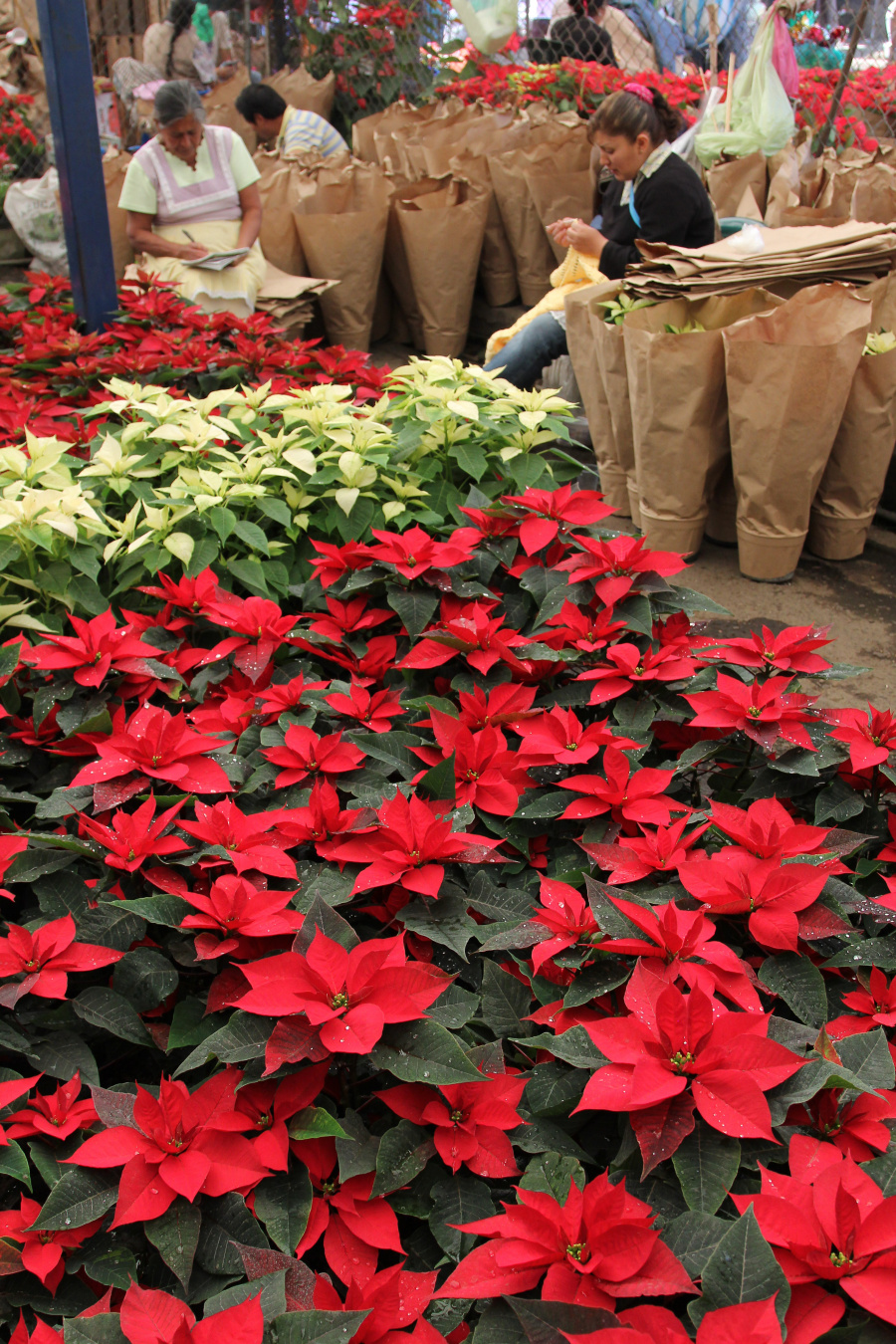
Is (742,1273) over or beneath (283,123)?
beneath

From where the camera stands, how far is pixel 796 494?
9.66 ft

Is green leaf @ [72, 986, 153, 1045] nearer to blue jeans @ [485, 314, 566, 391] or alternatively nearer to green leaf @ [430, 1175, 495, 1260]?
green leaf @ [430, 1175, 495, 1260]

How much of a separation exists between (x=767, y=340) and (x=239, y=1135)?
103 inches

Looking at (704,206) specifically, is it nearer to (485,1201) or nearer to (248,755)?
(248,755)

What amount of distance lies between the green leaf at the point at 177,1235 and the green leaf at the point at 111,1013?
0.21 meters

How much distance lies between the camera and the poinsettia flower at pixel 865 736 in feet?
3.87

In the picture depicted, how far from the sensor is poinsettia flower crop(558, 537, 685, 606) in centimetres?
147

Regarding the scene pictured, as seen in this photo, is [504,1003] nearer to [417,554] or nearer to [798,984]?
[798,984]

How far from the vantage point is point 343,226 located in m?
4.82

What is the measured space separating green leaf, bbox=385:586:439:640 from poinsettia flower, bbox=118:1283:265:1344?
36.5 inches

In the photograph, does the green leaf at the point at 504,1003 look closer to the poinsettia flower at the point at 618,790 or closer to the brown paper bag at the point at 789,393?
the poinsettia flower at the point at 618,790

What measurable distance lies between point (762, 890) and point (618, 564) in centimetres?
62

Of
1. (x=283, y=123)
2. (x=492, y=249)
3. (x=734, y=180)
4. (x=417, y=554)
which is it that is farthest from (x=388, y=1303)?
(x=283, y=123)

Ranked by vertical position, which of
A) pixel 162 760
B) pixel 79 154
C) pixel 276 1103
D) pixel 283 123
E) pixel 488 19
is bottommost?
pixel 276 1103
